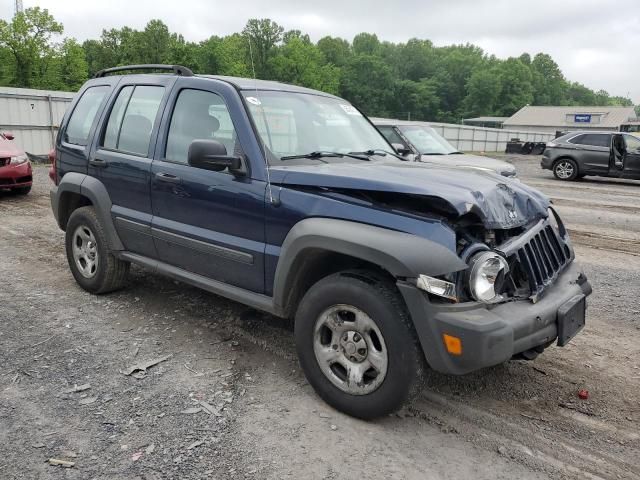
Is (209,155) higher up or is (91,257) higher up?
(209,155)

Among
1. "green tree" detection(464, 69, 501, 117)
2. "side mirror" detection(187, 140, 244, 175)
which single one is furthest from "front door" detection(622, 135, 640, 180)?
"green tree" detection(464, 69, 501, 117)

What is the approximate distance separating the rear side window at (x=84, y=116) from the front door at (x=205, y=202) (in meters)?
1.20

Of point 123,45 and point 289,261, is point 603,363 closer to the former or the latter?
point 289,261

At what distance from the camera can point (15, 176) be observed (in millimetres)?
10633

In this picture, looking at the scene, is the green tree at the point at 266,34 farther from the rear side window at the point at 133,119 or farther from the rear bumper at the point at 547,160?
the rear side window at the point at 133,119

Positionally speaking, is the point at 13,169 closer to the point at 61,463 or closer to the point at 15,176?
the point at 15,176

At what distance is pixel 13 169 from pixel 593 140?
16369mm

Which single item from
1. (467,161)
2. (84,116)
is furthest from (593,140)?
(84,116)

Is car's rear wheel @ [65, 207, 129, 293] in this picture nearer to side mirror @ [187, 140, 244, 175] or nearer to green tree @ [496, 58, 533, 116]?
side mirror @ [187, 140, 244, 175]

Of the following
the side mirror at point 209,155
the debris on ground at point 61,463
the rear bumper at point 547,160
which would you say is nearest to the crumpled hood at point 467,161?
the side mirror at point 209,155

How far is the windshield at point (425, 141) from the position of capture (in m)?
11.1

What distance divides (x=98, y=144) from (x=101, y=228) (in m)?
0.75

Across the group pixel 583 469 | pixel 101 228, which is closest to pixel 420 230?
pixel 583 469

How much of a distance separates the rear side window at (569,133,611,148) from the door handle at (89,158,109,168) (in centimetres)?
1669
